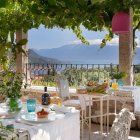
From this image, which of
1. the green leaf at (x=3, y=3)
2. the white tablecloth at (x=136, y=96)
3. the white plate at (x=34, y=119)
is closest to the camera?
the green leaf at (x=3, y=3)

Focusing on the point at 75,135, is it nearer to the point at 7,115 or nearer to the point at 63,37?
the point at 7,115

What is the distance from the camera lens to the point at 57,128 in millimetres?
2508

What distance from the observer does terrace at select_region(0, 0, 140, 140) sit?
138cm

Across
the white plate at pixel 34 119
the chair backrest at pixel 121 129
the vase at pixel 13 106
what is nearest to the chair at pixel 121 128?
the chair backrest at pixel 121 129

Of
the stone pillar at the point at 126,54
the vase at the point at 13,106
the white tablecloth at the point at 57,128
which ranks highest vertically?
the stone pillar at the point at 126,54

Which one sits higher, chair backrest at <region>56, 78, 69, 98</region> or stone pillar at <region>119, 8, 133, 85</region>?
stone pillar at <region>119, 8, 133, 85</region>

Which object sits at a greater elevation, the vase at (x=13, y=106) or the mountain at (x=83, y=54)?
the mountain at (x=83, y=54)

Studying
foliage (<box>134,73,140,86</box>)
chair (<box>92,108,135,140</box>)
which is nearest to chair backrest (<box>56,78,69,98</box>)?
foliage (<box>134,73,140,86</box>)

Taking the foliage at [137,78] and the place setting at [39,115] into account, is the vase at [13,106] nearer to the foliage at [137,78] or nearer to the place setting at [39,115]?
the place setting at [39,115]

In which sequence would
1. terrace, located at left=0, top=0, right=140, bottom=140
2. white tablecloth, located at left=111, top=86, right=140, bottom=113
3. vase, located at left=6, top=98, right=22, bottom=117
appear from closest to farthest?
terrace, located at left=0, top=0, right=140, bottom=140, vase, located at left=6, top=98, right=22, bottom=117, white tablecloth, located at left=111, top=86, right=140, bottom=113

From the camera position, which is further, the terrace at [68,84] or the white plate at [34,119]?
the white plate at [34,119]

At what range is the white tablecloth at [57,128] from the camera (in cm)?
230

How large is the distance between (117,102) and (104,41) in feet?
6.46

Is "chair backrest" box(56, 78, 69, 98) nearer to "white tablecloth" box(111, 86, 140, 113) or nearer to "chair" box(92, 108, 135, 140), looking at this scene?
"white tablecloth" box(111, 86, 140, 113)
